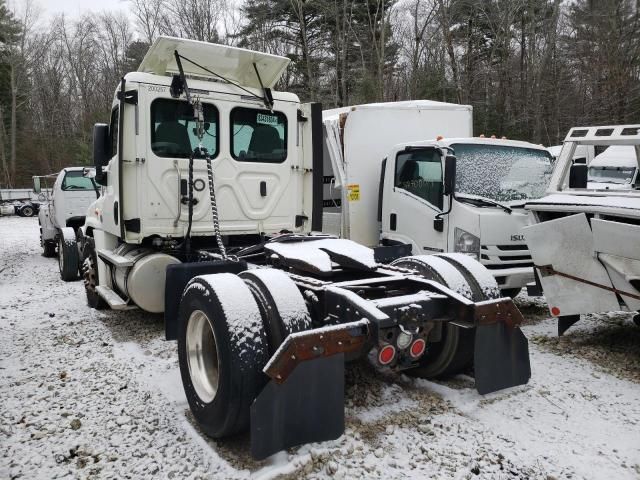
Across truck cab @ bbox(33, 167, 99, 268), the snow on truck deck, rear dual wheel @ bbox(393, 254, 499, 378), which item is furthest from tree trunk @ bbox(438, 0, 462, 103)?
rear dual wheel @ bbox(393, 254, 499, 378)

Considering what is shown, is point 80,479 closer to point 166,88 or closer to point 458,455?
point 458,455

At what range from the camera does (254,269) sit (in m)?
3.88

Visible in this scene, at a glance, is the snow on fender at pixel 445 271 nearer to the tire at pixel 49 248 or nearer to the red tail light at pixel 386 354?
the red tail light at pixel 386 354

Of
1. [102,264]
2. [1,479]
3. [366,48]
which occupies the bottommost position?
[1,479]

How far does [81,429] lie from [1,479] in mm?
607

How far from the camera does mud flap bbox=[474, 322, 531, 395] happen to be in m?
3.63

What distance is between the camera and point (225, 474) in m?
3.00

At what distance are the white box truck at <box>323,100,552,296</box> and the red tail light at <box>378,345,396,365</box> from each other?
3.35 meters

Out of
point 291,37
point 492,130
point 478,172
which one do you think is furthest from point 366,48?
point 478,172

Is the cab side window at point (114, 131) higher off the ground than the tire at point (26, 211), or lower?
higher

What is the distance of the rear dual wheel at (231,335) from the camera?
3.06 meters

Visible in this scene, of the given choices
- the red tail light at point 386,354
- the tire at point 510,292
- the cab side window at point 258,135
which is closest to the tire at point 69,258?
the cab side window at point 258,135

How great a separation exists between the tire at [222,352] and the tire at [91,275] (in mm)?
3834

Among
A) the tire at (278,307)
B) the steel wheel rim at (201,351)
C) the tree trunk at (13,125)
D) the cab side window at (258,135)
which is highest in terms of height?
the tree trunk at (13,125)
